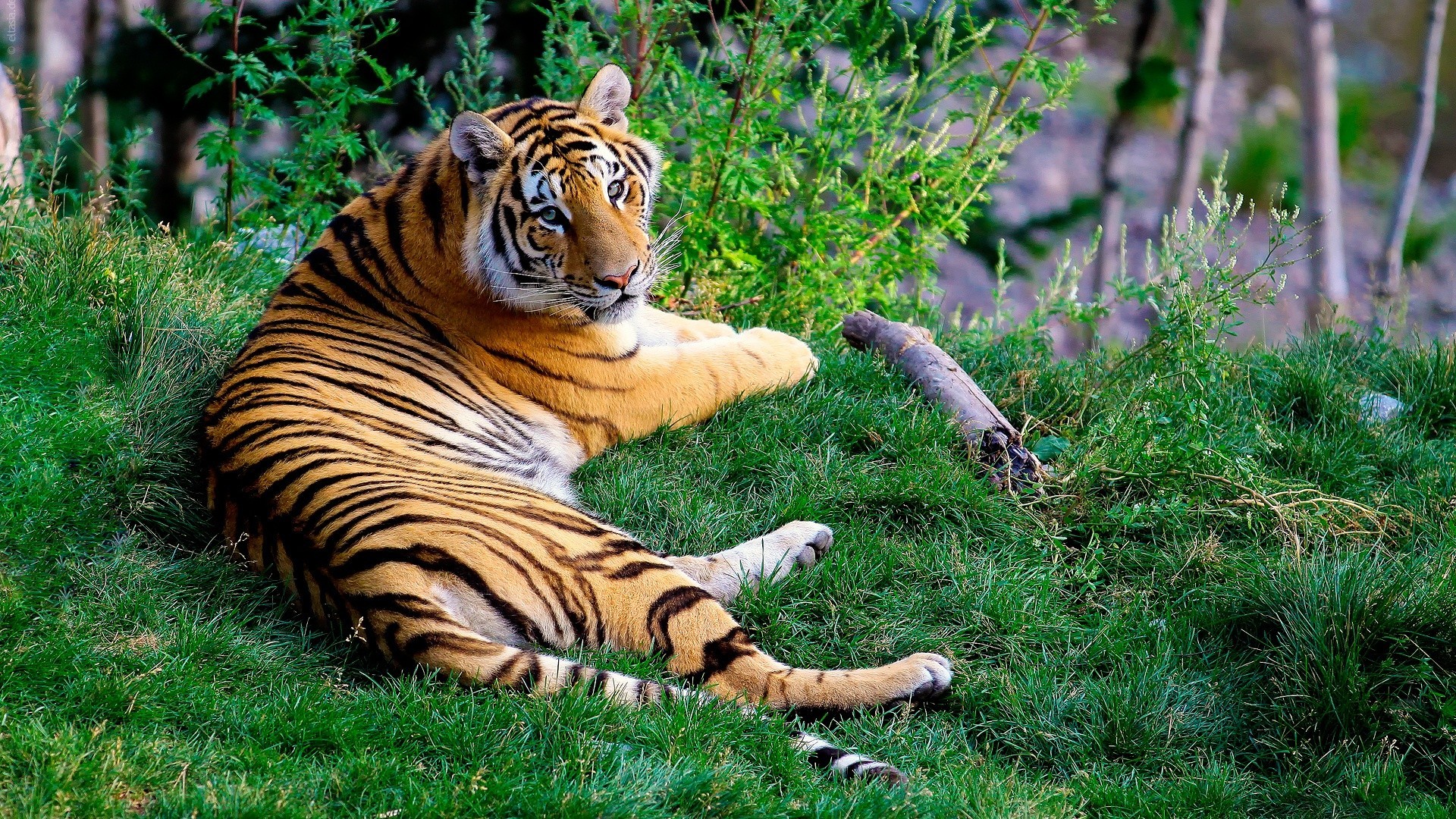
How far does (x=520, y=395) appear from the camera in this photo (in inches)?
185

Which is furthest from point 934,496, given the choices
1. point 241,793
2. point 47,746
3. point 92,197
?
point 92,197

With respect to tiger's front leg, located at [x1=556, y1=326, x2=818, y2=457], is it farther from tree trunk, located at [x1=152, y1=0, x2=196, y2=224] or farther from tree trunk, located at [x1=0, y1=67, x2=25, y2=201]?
tree trunk, located at [x1=152, y1=0, x2=196, y2=224]

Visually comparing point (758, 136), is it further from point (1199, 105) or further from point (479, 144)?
point (1199, 105)

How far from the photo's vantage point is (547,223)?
4629 millimetres

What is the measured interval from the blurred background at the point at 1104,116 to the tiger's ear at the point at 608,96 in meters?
1.54

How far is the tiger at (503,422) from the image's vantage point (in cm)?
353

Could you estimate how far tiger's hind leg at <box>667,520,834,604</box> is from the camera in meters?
4.15

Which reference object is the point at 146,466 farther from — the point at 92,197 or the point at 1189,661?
the point at 1189,661

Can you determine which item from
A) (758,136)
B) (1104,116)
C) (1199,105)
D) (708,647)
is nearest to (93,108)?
(758,136)

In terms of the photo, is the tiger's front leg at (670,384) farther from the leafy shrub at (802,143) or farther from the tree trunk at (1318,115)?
the tree trunk at (1318,115)

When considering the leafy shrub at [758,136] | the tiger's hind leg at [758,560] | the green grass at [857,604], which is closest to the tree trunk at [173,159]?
the leafy shrub at [758,136]

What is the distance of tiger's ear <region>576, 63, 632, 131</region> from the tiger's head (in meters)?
0.20

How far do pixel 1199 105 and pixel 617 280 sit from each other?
7.02 metres

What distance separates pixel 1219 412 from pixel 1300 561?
1.13 metres
